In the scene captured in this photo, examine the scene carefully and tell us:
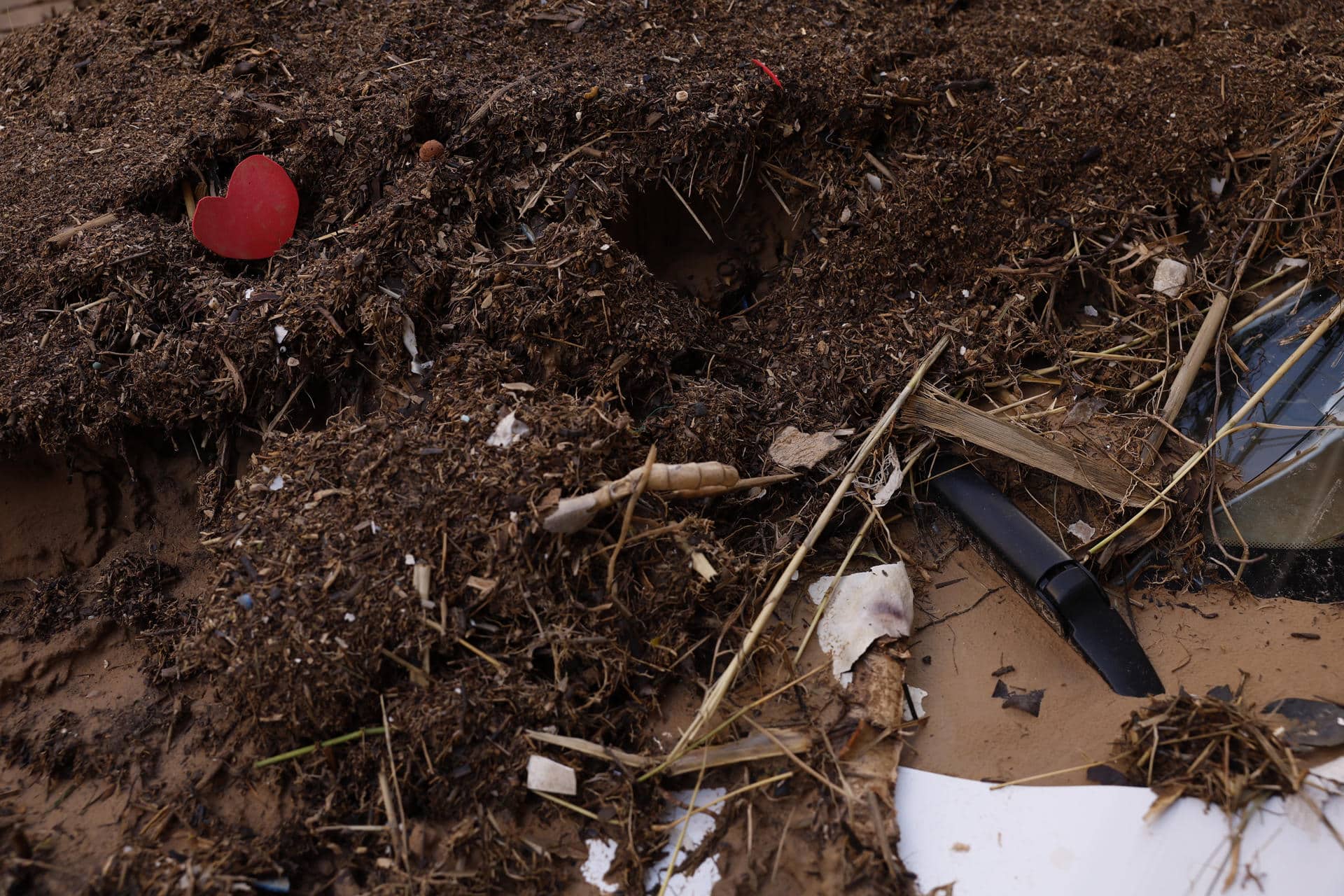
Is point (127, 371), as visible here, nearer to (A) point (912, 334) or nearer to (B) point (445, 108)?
(B) point (445, 108)

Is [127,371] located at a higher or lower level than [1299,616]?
higher

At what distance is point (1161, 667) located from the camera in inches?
97.7

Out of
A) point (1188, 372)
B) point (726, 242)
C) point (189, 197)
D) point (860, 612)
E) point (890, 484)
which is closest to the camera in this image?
point (860, 612)

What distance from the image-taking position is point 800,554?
8.48 feet

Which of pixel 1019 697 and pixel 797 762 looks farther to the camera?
pixel 1019 697

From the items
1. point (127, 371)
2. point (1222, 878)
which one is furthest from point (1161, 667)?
point (127, 371)

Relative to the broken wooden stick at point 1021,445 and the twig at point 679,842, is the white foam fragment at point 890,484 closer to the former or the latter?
the broken wooden stick at point 1021,445

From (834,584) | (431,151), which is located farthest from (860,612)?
(431,151)

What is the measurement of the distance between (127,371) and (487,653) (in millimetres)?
1498

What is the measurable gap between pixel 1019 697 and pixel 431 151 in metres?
2.54

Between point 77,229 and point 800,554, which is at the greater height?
point 77,229

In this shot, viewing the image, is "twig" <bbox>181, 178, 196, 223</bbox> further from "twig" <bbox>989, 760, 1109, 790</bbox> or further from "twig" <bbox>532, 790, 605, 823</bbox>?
"twig" <bbox>989, 760, 1109, 790</bbox>

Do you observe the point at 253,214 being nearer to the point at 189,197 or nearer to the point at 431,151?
the point at 189,197

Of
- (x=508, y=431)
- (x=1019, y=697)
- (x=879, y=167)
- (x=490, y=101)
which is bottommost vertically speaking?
(x=1019, y=697)
